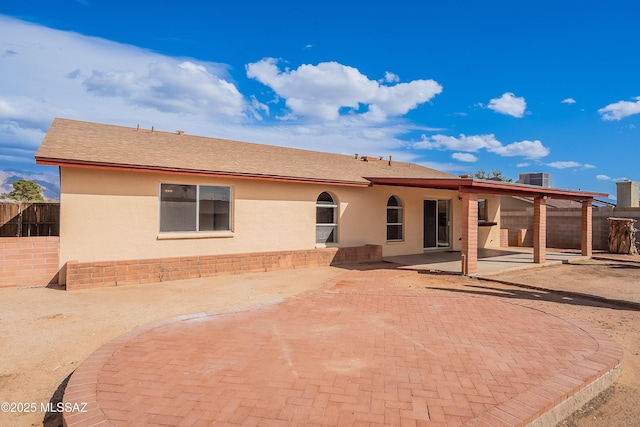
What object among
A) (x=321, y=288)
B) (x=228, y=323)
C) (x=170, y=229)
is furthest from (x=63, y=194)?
(x=321, y=288)

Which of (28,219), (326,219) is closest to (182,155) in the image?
(326,219)

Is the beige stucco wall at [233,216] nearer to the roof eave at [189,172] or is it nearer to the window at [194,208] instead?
the window at [194,208]

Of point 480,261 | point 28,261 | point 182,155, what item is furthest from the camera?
point 480,261

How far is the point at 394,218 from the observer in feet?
48.5

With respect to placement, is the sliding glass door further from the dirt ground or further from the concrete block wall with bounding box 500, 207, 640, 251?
the concrete block wall with bounding box 500, 207, 640, 251

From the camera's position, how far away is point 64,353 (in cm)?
472

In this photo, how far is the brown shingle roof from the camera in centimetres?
881

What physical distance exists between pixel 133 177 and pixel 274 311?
568 centimetres

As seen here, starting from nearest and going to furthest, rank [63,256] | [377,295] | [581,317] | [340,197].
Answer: [581,317] → [377,295] → [63,256] → [340,197]

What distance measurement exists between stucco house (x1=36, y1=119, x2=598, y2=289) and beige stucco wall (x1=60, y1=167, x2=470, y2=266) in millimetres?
26

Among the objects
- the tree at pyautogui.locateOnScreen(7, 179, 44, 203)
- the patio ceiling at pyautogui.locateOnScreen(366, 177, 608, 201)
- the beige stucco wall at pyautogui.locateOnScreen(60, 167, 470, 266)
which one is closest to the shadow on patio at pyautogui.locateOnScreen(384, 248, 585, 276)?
the beige stucco wall at pyautogui.locateOnScreen(60, 167, 470, 266)

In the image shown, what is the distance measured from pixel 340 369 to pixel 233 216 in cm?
762

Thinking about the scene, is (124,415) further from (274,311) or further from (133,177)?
(133,177)

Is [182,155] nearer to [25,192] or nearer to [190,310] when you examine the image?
[190,310]
